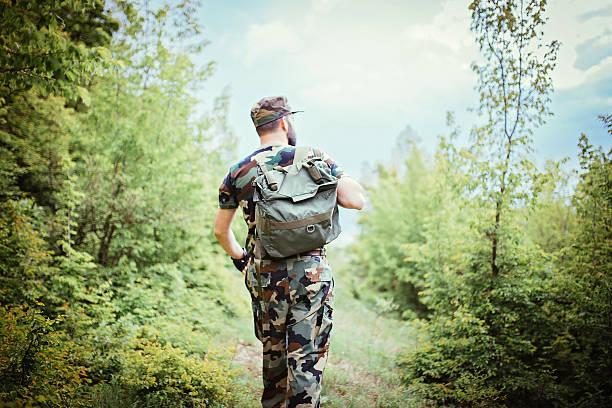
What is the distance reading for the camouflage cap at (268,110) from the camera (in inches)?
89.4

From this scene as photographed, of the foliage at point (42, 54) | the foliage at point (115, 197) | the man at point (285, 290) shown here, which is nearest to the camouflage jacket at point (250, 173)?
the man at point (285, 290)

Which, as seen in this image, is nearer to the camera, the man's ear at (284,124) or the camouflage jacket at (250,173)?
the camouflage jacket at (250,173)

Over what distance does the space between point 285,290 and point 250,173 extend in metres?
0.75

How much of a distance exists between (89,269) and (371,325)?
5.92 m

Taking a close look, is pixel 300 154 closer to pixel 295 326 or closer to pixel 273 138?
pixel 273 138

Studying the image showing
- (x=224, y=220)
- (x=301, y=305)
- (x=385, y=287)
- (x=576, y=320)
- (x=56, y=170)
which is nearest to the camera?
(x=301, y=305)

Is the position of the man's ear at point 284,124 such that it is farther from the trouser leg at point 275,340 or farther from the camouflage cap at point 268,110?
the trouser leg at point 275,340

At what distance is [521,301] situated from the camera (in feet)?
12.2

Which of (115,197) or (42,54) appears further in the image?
(115,197)

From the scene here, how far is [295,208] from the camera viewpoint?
1979mm

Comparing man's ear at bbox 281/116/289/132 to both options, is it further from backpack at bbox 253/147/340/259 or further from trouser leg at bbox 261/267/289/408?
trouser leg at bbox 261/267/289/408

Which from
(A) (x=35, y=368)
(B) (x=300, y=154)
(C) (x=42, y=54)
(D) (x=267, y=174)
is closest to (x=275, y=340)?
(D) (x=267, y=174)

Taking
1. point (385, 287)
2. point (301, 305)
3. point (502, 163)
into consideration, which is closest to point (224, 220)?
point (301, 305)

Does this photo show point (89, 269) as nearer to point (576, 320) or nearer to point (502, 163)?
point (502, 163)
